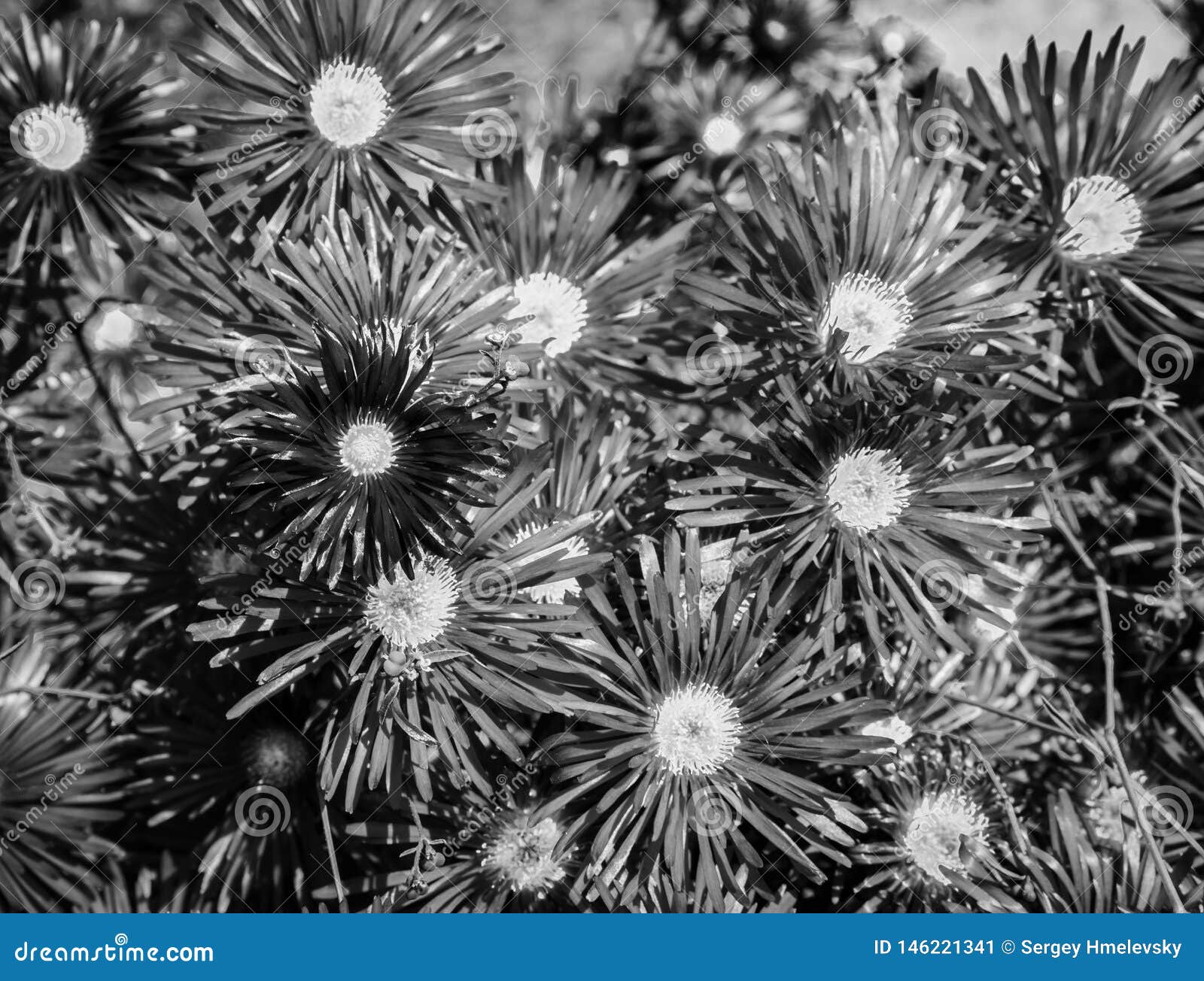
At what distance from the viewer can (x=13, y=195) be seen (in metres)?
1.12

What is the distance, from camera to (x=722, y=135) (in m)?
1.53

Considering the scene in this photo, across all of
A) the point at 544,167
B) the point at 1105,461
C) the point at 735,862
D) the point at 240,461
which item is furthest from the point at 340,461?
the point at 1105,461

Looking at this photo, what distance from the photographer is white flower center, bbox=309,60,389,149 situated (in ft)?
3.45

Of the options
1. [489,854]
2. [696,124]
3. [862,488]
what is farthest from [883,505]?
[696,124]
